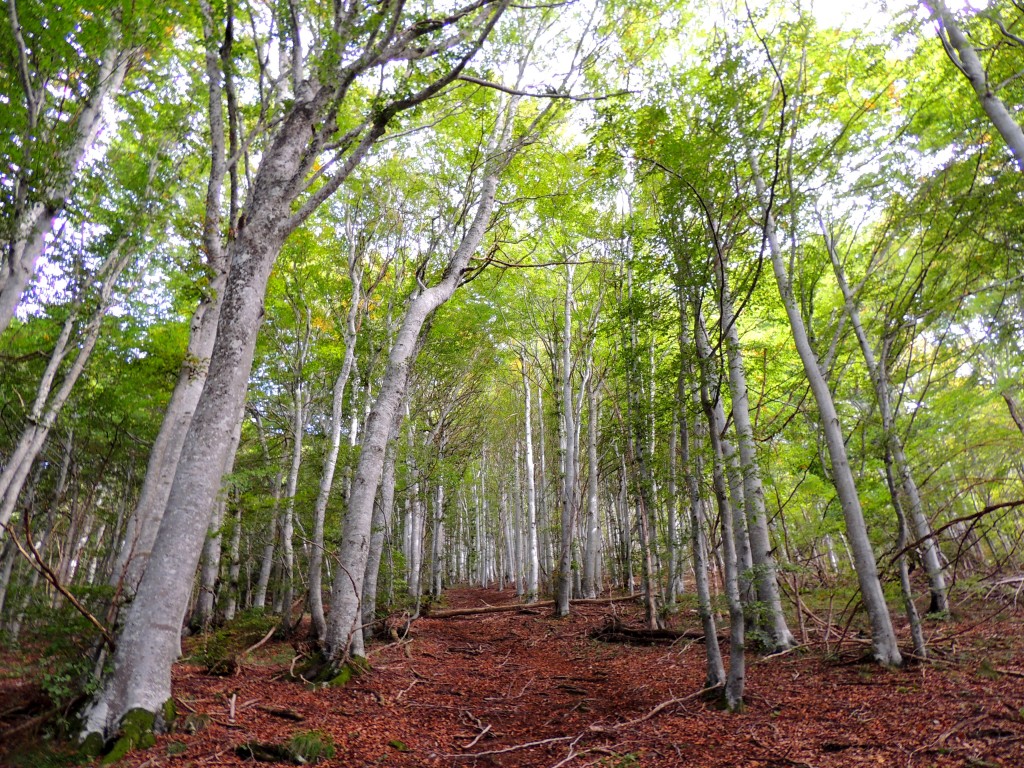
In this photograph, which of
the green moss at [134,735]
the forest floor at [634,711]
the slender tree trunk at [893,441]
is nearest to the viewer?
the green moss at [134,735]

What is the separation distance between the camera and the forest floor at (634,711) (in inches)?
148

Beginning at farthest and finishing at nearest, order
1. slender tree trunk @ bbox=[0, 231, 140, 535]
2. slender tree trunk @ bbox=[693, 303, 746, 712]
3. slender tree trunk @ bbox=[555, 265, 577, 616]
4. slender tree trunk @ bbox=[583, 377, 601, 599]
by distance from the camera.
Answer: slender tree trunk @ bbox=[583, 377, 601, 599] < slender tree trunk @ bbox=[555, 265, 577, 616] < slender tree trunk @ bbox=[0, 231, 140, 535] < slender tree trunk @ bbox=[693, 303, 746, 712]

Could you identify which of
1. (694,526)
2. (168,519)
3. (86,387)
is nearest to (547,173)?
(694,526)

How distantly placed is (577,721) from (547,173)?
369 inches

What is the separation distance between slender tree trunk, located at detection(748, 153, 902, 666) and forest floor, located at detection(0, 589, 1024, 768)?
1.19 ft

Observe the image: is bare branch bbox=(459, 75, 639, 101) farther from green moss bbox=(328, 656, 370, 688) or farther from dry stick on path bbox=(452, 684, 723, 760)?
green moss bbox=(328, 656, 370, 688)

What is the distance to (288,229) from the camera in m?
5.16

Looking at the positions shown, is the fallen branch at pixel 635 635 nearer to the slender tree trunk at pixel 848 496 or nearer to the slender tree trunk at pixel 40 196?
the slender tree trunk at pixel 848 496

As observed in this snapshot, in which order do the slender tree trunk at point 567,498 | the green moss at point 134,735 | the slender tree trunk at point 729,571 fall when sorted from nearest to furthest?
the green moss at point 134,735
the slender tree trunk at point 729,571
the slender tree trunk at point 567,498

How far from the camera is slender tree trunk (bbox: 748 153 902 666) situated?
601 centimetres

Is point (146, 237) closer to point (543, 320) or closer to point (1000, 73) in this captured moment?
point (543, 320)

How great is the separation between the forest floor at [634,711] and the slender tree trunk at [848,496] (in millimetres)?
362

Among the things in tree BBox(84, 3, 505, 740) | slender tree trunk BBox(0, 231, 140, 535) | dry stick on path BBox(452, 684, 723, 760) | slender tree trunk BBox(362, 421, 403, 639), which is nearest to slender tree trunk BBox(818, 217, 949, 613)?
dry stick on path BBox(452, 684, 723, 760)

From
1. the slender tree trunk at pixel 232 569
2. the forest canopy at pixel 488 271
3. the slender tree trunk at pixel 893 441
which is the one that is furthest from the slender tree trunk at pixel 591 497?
the slender tree trunk at pixel 232 569
